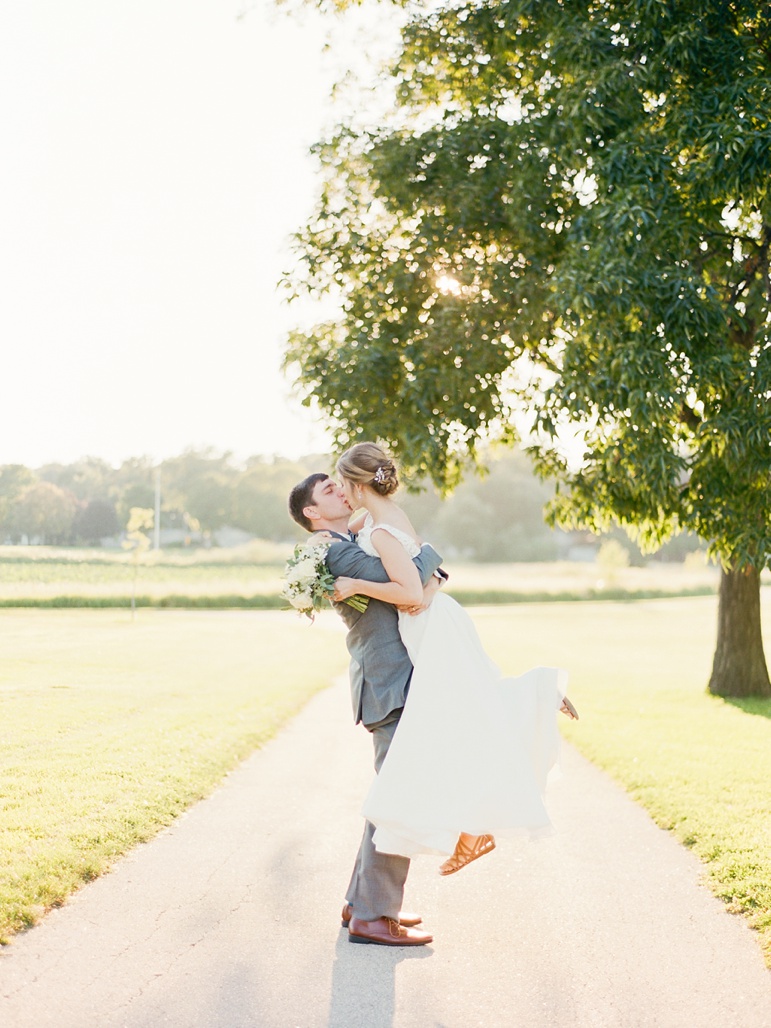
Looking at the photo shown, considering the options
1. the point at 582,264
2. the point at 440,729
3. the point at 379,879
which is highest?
the point at 582,264

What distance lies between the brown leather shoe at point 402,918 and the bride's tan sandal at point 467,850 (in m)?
0.31

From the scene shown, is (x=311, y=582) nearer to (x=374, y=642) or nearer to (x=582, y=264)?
(x=374, y=642)

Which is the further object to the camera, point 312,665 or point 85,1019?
point 312,665

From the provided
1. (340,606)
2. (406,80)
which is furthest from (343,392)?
(340,606)

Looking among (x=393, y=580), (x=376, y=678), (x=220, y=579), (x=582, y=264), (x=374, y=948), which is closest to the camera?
(x=374, y=948)

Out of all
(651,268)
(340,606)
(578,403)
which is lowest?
(340,606)

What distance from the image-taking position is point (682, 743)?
1116cm

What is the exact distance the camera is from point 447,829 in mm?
4469

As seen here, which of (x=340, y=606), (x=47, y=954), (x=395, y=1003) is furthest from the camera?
(x=340, y=606)

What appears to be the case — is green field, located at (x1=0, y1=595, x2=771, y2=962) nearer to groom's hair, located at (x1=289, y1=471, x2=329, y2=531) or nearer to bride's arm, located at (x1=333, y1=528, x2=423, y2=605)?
bride's arm, located at (x1=333, y1=528, x2=423, y2=605)

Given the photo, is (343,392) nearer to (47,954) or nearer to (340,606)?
(340,606)

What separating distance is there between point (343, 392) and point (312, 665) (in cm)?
968

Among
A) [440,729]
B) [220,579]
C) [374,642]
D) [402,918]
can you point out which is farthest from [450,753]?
[220,579]

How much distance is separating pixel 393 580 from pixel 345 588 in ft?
0.77
